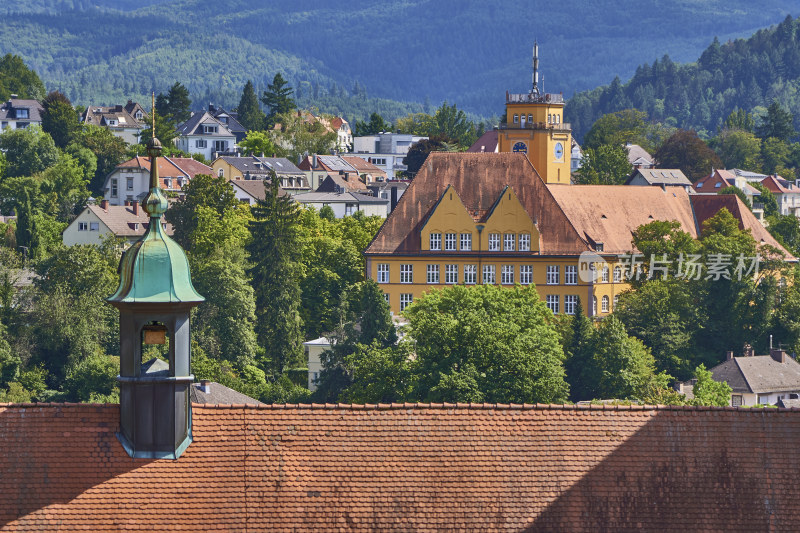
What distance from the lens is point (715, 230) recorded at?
115m

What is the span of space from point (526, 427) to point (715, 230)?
9296 centimetres

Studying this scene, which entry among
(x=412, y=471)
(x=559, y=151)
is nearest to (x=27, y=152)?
(x=559, y=151)

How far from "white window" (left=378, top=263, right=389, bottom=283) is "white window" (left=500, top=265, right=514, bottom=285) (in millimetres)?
7157

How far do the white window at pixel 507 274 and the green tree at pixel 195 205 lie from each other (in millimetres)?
26292

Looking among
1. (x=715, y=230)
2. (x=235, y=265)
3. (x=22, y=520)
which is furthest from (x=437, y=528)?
(x=715, y=230)

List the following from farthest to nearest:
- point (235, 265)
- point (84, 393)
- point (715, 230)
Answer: point (715, 230)
point (235, 265)
point (84, 393)

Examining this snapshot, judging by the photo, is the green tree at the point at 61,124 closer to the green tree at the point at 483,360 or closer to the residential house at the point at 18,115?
the residential house at the point at 18,115

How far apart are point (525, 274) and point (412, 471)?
84197 mm

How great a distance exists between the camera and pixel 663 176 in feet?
593

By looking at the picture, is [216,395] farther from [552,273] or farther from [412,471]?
[412,471]

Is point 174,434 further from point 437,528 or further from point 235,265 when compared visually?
point 235,265

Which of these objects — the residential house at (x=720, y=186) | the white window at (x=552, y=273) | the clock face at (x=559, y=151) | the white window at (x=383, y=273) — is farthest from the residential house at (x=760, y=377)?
the residential house at (x=720, y=186)

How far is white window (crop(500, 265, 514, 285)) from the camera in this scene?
354ft

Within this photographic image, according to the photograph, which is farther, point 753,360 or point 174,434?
point 753,360
